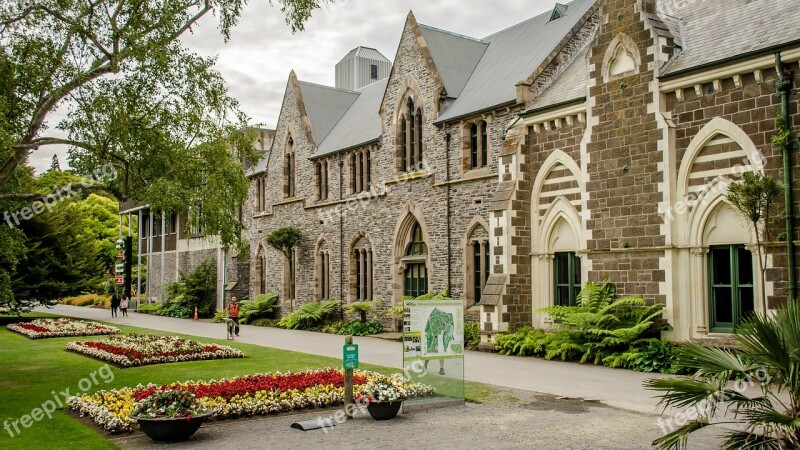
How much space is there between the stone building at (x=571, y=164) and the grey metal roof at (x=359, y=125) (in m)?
0.17

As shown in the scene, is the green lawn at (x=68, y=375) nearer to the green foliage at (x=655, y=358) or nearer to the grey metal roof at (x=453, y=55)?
the green foliage at (x=655, y=358)

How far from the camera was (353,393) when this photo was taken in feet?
40.6

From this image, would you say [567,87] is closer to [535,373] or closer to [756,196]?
[756,196]

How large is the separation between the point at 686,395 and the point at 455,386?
5.97 meters

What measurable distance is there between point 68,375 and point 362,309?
45.1 feet

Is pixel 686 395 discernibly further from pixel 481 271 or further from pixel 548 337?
pixel 481 271

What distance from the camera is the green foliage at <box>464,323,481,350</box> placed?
2192cm

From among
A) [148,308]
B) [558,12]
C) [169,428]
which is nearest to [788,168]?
[169,428]

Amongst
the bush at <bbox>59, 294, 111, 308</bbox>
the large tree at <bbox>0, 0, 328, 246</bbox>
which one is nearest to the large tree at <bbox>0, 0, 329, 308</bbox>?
the large tree at <bbox>0, 0, 328, 246</bbox>

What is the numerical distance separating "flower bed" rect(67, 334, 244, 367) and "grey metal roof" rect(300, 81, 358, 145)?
1617 centimetres

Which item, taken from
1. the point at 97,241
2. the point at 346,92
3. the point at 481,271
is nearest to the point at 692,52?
the point at 481,271

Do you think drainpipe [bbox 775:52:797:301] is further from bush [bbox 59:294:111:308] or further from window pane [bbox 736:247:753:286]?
bush [bbox 59:294:111:308]

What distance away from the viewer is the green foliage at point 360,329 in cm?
2838

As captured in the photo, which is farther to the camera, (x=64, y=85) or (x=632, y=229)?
(x=632, y=229)
